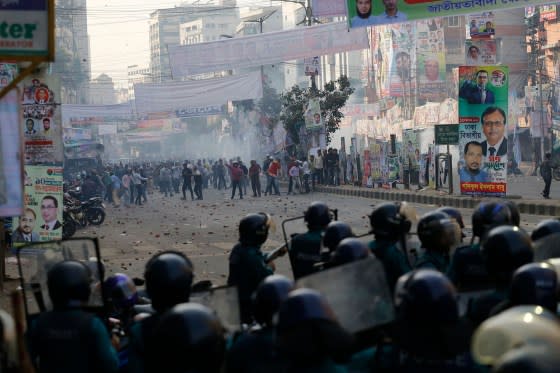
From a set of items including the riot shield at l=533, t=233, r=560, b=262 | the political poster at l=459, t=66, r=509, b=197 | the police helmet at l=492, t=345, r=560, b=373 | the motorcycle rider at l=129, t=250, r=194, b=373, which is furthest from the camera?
the political poster at l=459, t=66, r=509, b=197

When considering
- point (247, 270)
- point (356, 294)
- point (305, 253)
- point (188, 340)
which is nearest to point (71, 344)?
point (188, 340)

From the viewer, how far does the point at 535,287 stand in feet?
13.2

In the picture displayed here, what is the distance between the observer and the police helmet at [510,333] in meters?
2.80

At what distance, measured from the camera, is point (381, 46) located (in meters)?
77.1

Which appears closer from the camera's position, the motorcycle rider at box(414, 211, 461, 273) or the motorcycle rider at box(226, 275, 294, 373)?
the motorcycle rider at box(226, 275, 294, 373)

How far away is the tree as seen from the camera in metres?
39.9

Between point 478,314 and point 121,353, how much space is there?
6.19ft

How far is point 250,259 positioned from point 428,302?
11.5 ft

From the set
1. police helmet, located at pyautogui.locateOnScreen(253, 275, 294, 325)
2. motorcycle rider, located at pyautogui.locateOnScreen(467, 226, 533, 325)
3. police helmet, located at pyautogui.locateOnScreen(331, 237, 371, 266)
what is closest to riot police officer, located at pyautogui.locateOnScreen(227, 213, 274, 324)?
police helmet, located at pyautogui.locateOnScreen(331, 237, 371, 266)

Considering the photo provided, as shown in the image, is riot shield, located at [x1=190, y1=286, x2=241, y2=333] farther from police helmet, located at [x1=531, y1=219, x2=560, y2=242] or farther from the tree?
the tree

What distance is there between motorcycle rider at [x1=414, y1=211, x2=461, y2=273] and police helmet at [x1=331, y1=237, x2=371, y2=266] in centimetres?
53

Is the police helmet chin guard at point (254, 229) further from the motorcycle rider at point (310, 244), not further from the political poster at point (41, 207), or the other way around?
the political poster at point (41, 207)

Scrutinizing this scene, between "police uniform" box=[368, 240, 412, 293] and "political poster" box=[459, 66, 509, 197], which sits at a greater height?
"political poster" box=[459, 66, 509, 197]

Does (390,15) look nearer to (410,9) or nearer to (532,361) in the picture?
(410,9)
